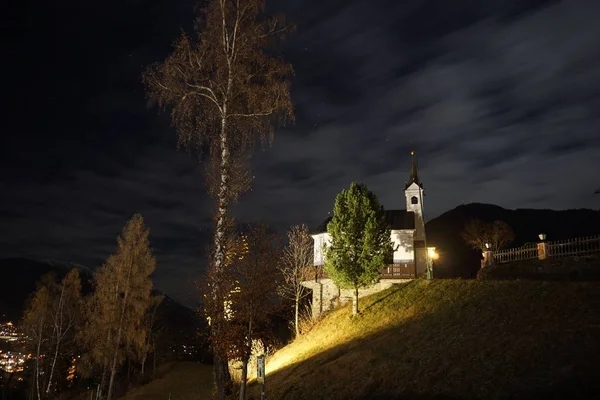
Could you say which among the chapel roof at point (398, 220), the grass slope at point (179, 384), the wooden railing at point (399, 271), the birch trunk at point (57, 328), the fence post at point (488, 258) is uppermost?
the chapel roof at point (398, 220)

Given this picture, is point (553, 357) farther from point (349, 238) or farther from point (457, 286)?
point (349, 238)

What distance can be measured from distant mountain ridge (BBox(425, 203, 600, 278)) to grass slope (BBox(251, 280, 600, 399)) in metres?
52.1

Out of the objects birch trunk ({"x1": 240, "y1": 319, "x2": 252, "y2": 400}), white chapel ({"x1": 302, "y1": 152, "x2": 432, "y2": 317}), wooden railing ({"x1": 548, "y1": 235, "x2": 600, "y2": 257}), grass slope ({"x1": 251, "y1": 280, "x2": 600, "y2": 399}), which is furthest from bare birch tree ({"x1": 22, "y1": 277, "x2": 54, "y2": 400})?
wooden railing ({"x1": 548, "y1": 235, "x2": 600, "y2": 257})

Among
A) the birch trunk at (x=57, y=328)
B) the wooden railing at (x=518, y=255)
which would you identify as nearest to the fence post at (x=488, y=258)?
the wooden railing at (x=518, y=255)

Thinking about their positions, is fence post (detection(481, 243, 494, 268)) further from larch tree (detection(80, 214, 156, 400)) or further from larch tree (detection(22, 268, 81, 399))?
larch tree (detection(22, 268, 81, 399))

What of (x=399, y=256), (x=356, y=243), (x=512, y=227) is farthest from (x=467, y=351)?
(x=512, y=227)

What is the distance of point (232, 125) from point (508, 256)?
73.9ft

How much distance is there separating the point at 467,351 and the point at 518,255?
1570 cm

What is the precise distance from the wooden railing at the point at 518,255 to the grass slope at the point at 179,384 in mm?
22384

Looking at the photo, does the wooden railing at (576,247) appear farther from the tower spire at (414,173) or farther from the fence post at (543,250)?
the tower spire at (414,173)

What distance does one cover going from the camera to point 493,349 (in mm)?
15664

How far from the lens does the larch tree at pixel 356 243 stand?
31861 millimetres

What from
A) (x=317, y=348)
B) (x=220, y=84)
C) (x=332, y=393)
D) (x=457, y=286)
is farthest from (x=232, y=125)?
(x=457, y=286)

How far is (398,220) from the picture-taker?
40.8 meters
